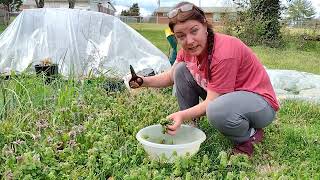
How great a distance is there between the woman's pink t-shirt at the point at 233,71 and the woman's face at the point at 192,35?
0.27 ft

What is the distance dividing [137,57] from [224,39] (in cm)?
395

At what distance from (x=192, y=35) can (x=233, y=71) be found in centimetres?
30

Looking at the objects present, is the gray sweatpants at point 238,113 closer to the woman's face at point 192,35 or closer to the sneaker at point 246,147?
the sneaker at point 246,147

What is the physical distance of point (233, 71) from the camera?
2.27 meters

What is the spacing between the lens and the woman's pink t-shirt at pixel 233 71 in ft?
7.38

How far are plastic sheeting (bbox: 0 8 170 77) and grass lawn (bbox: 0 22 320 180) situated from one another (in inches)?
91.8

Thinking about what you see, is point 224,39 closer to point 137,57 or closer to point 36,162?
point 36,162

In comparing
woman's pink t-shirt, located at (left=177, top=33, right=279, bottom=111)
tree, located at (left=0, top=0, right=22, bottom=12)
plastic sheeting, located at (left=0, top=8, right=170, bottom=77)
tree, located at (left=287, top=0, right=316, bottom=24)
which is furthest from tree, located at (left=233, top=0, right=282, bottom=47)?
tree, located at (left=0, top=0, right=22, bottom=12)

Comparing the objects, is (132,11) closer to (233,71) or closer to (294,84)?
(294,84)

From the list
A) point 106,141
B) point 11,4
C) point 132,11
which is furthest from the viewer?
point 132,11

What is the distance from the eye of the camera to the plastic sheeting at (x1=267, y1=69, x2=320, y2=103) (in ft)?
14.6

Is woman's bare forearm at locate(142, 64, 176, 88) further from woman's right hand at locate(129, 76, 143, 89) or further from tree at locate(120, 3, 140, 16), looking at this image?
tree at locate(120, 3, 140, 16)

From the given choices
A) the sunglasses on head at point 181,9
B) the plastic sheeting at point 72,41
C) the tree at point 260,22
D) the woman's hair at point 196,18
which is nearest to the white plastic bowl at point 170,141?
the woman's hair at point 196,18

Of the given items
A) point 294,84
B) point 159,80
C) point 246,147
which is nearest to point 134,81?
point 159,80
